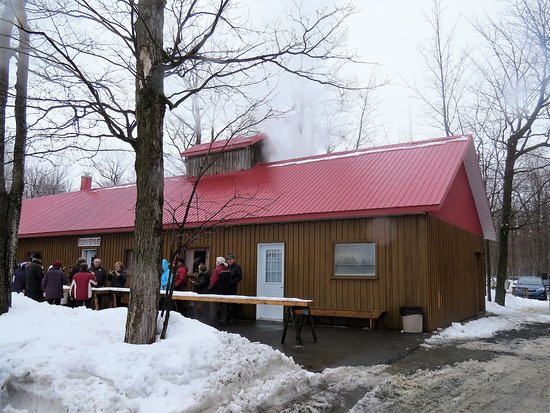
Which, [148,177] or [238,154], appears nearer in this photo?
[148,177]

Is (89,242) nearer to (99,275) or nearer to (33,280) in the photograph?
(99,275)

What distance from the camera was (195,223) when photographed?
50.3 ft

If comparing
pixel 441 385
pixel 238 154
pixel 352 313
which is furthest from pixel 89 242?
pixel 441 385

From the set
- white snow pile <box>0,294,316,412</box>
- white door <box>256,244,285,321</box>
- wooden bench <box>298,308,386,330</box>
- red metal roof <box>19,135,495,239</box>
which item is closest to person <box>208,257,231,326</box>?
red metal roof <box>19,135,495,239</box>

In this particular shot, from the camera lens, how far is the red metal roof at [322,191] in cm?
1225

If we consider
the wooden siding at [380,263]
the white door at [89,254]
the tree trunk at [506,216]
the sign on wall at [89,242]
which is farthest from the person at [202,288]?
the tree trunk at [506,216]

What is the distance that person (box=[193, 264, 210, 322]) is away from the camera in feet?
41.5

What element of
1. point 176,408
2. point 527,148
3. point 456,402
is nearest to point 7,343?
point 176,408

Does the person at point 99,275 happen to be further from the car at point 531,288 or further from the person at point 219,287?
the car at point 531,288

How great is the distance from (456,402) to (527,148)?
18.0 meters

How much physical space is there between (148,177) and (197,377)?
8.45 feet

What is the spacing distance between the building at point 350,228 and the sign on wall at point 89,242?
4 cm

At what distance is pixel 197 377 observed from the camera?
17.9 ft

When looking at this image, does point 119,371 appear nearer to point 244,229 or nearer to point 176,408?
point 176,408
